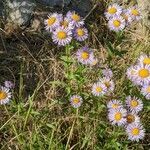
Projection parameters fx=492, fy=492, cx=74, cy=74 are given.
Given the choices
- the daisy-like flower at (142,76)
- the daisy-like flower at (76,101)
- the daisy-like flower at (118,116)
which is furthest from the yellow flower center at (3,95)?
the daisy-like flower at (142,76)

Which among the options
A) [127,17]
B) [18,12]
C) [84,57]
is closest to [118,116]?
[84,57]

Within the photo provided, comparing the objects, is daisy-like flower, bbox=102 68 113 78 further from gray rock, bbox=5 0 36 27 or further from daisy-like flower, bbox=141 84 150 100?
gray rock, bbox=5 0 36 27

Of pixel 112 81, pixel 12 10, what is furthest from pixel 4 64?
pixel 112 81

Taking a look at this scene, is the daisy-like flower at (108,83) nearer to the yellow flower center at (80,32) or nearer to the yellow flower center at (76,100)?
the yellow flower center at (76,100)

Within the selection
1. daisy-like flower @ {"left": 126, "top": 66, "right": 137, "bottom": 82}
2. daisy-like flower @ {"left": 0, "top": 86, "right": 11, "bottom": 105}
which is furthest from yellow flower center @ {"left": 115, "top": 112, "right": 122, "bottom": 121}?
daisy-like flower @ {"left": 0, "top": 86, "right": 11, "bottom": 105}

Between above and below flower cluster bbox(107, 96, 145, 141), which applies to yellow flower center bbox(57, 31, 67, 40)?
above

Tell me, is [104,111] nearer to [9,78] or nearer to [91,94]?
[91,94]

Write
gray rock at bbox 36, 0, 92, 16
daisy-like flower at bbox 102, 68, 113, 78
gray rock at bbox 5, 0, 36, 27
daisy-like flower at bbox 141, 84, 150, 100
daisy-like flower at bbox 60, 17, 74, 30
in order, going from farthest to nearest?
gray rock at bbox 36, 0, 92, 16 → gray rock at bbox 5, 0, 36, 27 → daisy-like flower at bbox 102, 68, 113, 78 → daisy-like flower at bbox 60, 17, 74, 30 → daisy-like flower at bbox 141, 84, 150, 100

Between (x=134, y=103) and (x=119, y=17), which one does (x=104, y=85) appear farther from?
(x=119, y=17)
